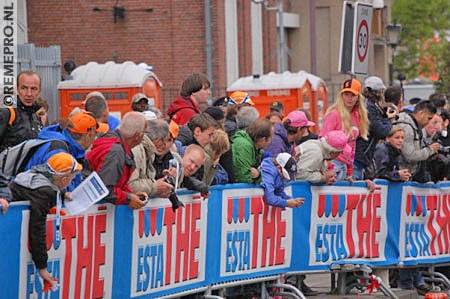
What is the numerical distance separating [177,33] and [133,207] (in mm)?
23171

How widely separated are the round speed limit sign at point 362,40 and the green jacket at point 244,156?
2747 mm

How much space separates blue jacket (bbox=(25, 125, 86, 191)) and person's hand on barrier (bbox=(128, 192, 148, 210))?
419 millimetres

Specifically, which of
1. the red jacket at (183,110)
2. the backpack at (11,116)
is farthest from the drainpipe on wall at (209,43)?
the backpack at (11,116)

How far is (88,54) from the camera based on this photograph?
1282 inches

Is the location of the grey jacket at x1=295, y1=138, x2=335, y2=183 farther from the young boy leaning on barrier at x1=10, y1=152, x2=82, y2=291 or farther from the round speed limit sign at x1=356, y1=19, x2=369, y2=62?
the young boy leaning on barrier at x1=10, y1=152, x2=82, y2=291

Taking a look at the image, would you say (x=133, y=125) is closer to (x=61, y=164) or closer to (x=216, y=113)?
(x=61, y=164)

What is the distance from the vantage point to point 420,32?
59.0 metres

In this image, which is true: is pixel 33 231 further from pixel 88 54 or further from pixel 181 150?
pixel 88 54

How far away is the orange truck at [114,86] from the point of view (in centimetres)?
2253

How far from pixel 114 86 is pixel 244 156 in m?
11.5

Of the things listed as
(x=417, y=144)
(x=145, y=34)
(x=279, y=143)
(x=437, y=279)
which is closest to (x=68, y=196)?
(x=279, y=143)

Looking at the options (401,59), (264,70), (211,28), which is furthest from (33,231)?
(401,59)

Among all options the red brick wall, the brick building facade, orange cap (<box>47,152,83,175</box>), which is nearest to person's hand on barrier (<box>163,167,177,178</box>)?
orange cap (<box>47,152,83,175</box>)

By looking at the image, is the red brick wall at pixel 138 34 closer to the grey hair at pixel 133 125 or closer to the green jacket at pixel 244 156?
the green jacket at pixel 244 156
